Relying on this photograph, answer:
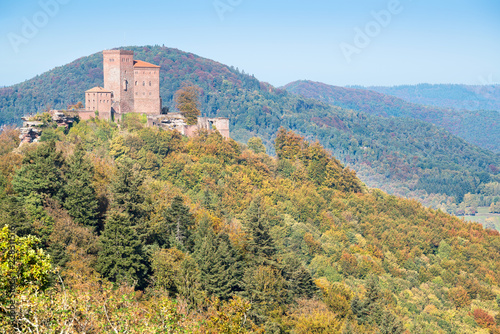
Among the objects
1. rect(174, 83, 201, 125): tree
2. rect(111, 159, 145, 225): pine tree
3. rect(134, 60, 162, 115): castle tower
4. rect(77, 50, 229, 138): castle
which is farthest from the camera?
rect(174, 83, 201, 125): tree

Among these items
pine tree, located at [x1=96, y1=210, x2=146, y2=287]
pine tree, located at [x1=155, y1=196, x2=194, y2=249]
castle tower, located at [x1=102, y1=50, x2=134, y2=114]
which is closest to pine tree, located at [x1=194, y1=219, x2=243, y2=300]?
pine tree, located at [x1=155, y1=196, x2=194, y2=249]

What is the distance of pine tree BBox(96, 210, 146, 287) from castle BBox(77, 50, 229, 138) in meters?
31.7

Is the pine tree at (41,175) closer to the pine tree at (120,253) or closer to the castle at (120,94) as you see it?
the pine tree at (120,253)

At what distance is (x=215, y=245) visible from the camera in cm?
3600

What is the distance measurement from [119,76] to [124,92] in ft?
6.16

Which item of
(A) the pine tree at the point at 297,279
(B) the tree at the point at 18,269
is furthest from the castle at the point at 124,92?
(B) the tree at the point at 18,269

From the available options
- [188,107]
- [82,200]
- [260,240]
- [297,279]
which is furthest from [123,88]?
[297,279]

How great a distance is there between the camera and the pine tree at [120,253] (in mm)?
31078

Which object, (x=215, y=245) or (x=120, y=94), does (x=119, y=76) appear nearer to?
(x=120, y=94)

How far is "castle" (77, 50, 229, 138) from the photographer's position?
62.7 meters

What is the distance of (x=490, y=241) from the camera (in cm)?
8612

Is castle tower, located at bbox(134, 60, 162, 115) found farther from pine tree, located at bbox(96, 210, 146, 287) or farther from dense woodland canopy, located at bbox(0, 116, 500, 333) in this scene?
pine tree, located at bbox(96, 210, 146, 287)

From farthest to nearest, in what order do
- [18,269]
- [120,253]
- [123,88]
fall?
1. [123,88]
2. [120,253]
3. [18,269]

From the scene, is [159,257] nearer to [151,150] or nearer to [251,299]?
[251,299]
